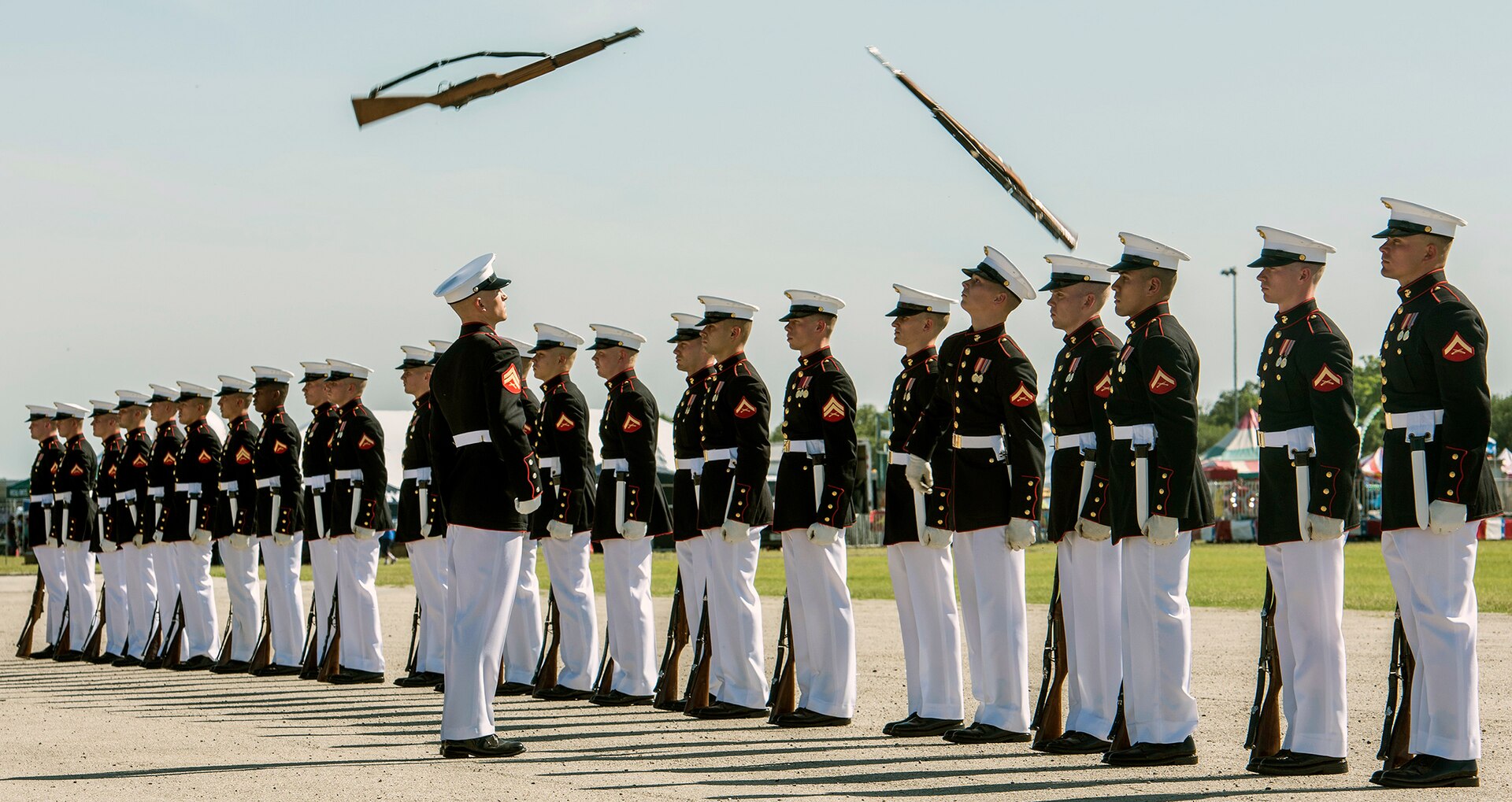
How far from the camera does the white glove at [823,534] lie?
10.0 meters

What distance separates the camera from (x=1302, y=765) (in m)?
7.70

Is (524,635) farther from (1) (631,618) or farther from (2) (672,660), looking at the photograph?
(2) (672,660)

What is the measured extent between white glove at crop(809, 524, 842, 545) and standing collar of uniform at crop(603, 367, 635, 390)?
246 centimetres

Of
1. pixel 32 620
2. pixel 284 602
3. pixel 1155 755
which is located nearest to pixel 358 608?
pixel 284 602

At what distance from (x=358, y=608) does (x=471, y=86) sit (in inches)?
200

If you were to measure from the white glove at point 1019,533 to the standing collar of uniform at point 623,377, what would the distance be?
12.6 feet

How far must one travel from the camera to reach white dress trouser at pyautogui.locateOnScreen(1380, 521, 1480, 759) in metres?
7.27

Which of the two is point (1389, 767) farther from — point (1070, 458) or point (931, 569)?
point (931, 569)

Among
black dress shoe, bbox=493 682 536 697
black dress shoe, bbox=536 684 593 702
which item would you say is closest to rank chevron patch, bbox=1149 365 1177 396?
black dress shoe, bbox=536 684 593 702

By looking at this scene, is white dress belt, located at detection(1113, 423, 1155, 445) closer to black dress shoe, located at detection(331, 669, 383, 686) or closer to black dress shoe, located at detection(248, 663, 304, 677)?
black dress shoe, located at detection(331, 669, 383, 686)

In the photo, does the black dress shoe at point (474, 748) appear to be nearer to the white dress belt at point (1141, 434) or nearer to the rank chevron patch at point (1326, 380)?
the white dress belt at point (1141, 434)

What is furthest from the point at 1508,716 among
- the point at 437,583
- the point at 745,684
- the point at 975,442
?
the point at 437,583

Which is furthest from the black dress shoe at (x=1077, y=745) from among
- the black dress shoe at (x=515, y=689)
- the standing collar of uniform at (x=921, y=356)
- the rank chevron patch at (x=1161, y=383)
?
the black dress shoe at (x=515, y=689)

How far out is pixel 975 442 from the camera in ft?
30.2
